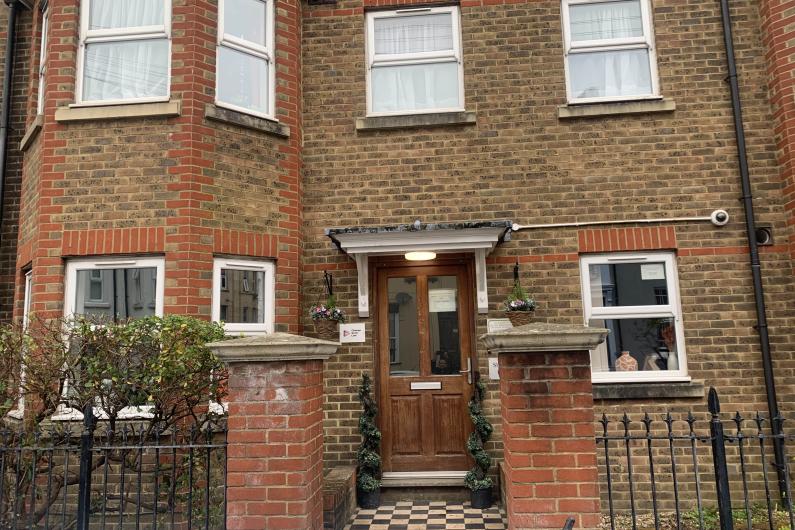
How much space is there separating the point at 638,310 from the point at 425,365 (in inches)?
94.6

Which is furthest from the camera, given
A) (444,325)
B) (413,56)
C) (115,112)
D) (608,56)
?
(413,56)

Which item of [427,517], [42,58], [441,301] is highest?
[42,58]

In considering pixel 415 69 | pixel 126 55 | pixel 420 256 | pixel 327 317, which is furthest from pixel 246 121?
pixel 420 256

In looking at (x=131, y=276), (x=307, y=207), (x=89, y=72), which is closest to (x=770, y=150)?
(x=307, y=207)

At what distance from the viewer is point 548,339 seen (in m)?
3.13

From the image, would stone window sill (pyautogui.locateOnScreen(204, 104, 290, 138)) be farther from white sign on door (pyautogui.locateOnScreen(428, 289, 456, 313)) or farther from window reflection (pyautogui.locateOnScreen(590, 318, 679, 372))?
window reflection (pyautogui.locateOnScreen(590, 318, 679, 372))

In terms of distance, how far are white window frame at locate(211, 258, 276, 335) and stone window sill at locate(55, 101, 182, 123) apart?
165 cm

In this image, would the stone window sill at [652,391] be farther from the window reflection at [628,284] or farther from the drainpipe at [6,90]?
the drainpipe at [6,90]

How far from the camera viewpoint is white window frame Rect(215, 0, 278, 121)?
6.12m

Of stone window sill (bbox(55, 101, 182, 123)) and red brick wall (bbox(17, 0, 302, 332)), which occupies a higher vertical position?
stone window sill (bbox(55, 101, 182, 123))

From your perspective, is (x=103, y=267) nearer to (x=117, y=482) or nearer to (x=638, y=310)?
(x=117, y=482)

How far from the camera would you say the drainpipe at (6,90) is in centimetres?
679

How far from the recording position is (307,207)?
6.45 metres

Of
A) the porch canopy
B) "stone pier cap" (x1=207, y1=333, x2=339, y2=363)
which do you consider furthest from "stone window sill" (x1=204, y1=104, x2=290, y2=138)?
"stone pier cap" (x1=207, y1=333, x2=339, y2=363)
